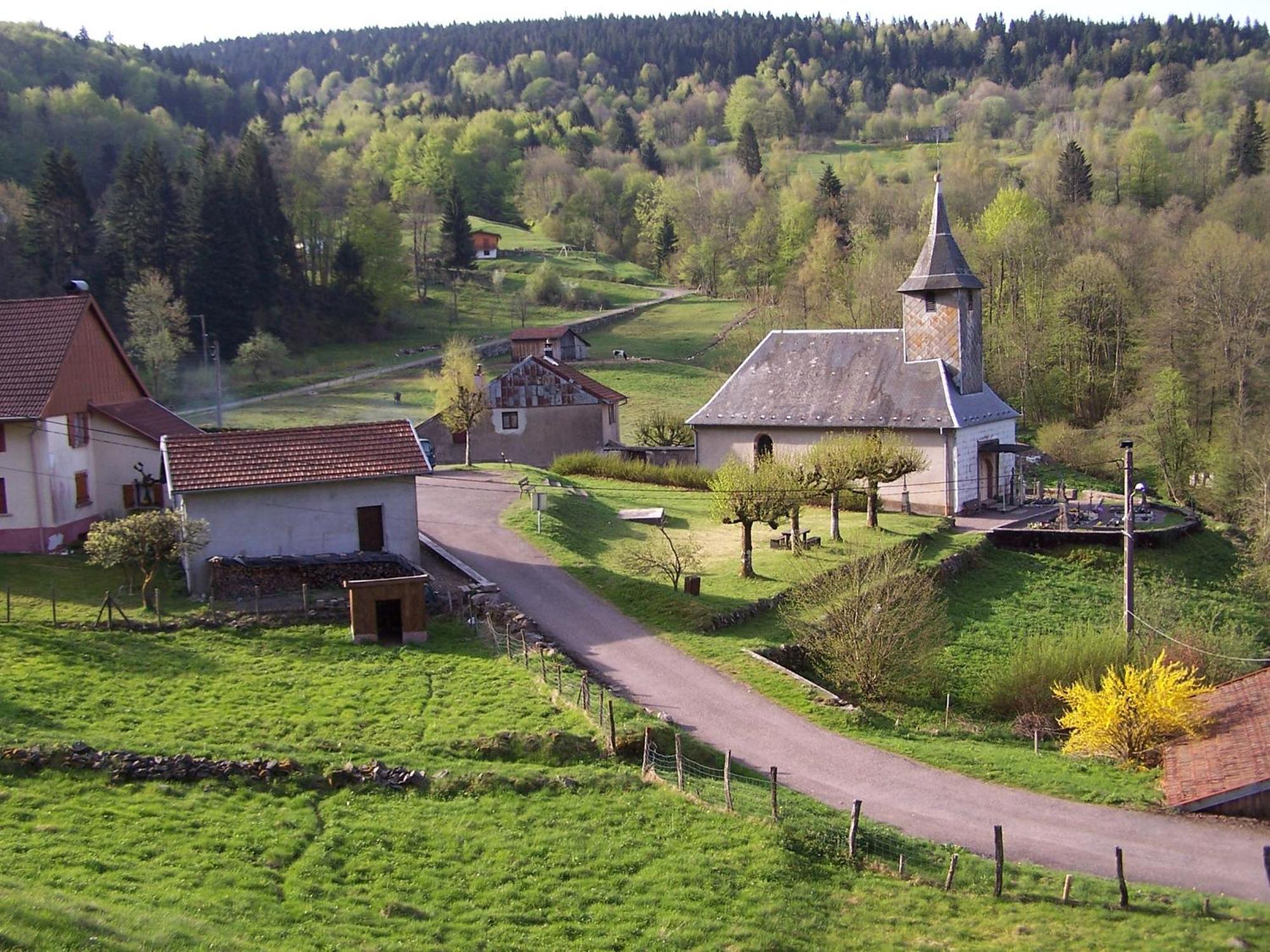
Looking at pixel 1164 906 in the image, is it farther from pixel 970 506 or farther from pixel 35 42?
pixel 35 42

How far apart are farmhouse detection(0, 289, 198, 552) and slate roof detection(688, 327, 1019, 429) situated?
771 inches

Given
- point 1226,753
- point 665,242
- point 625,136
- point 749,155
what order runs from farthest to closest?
point 625,136 → point 749,155 → point 665,242 → point 1226,753

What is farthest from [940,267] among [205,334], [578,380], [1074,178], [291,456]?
[1074,178]

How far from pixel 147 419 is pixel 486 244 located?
7728 cm

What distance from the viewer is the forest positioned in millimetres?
62250

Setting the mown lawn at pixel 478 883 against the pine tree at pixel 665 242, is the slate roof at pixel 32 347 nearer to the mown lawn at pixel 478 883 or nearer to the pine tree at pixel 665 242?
the mown lawn at pixel 478 883

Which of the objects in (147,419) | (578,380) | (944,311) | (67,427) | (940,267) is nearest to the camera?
(67,427)

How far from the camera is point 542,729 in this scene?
70.2 ft

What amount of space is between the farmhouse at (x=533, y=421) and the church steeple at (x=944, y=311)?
45.7 ft

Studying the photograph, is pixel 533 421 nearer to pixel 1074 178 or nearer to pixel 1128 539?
pixel 1128 539

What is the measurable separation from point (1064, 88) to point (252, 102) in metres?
101

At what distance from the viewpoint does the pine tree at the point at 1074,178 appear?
9244cm

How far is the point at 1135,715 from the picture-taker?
22.8m

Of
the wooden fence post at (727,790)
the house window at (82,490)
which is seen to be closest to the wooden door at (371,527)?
the house window at (82,490)
